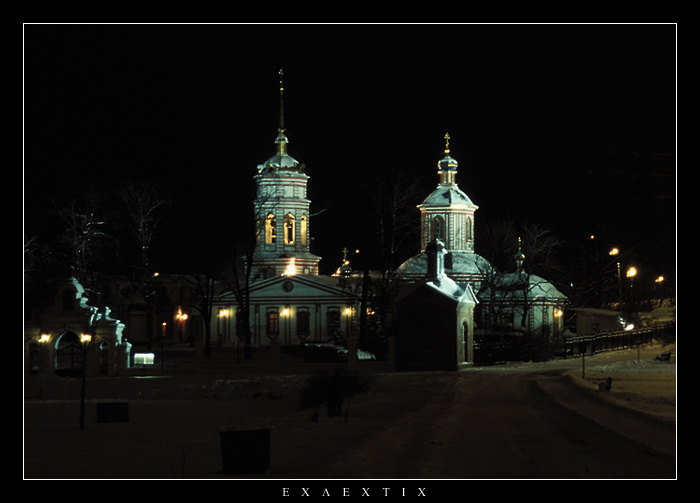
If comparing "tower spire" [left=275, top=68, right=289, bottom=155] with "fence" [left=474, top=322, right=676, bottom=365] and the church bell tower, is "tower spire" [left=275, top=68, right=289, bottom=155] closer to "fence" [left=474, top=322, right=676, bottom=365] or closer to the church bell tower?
the church bell tower

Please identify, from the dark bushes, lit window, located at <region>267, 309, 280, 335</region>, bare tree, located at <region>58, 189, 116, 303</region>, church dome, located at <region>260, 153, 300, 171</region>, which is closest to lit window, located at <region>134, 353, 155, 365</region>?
bare tree, located at <region>58, 189, 116, 303</region>

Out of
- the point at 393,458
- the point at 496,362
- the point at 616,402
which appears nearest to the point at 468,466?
the point at 393,458

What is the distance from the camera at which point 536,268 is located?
6788 cm

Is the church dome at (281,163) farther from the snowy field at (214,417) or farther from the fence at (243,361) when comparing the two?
the snowy field at (214,417)

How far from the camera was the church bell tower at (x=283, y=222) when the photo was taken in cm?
7144

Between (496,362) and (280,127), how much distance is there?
33.7 metres

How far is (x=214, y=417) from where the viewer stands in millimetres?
25656

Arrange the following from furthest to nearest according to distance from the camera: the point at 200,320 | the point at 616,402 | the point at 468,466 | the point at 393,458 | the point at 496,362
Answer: the point at 200,320, the point at 496,362, the point at 616,402, the point at 393,458, the point at 468,466

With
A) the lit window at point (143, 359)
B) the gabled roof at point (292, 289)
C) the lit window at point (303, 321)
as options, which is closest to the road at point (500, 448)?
the lit window at point (143, 359)

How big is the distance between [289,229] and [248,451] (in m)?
57.8

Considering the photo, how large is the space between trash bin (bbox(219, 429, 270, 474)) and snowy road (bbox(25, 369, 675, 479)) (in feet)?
0.75

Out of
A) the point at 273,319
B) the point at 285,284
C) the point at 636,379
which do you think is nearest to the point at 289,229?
the point at 285,284

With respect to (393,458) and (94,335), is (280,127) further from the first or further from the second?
(393,458)

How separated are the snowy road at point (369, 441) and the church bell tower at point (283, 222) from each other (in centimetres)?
4128
